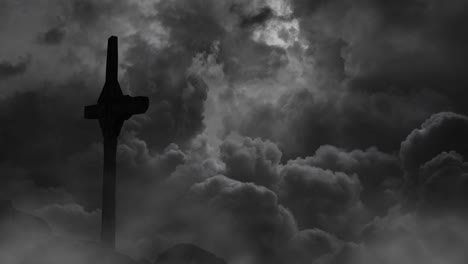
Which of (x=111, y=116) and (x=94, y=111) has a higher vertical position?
(x=94, y=111)

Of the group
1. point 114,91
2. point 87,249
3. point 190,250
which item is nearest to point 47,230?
point 87,249

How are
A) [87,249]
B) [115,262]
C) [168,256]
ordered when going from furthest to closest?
[168,256] < [87,249] < [115,262]

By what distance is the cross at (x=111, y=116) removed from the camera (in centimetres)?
1126

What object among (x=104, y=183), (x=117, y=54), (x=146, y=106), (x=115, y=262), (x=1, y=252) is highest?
(x=117, y=54)

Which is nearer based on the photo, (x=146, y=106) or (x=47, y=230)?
(x=146, y=106)

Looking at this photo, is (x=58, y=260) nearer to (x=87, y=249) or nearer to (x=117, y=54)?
(x=87, y=249)

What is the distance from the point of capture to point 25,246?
41.5 feet

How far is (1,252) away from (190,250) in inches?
365

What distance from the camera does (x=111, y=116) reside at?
38.4ft

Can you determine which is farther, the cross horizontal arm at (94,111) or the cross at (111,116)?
the cross horizontal arm at (94,111)

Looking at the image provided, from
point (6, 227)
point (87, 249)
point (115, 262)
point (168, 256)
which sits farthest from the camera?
point (168, 256)

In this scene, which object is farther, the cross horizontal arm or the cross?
the cross horizontal arm

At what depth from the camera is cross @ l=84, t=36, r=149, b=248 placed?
443 inches

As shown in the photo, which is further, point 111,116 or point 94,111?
point 94,111
